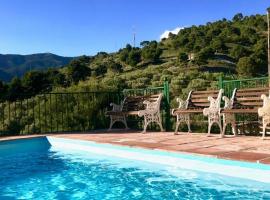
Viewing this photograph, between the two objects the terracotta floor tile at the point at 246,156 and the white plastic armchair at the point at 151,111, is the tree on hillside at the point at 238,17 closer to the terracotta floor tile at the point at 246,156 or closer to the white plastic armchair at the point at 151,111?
the white plastic armchair at the point at 151,111

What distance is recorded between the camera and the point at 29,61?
107812 millimetres

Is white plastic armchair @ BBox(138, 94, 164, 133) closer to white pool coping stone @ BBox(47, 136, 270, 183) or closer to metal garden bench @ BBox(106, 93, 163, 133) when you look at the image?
metal garden bench @ BBox(106, 93, 163, 133)

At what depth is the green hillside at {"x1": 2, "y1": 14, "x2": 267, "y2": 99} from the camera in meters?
39.7

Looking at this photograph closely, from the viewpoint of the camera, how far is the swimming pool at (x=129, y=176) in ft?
11.6

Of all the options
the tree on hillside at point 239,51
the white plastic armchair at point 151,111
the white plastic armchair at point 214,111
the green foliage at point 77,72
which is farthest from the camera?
the green foliage at point 77,72

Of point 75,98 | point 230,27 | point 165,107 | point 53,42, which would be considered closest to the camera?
point 165,107

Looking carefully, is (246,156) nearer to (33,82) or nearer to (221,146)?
(221,146)

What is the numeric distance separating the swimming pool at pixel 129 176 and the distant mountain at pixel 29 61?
9238 centimetres

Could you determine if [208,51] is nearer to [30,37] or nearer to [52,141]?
[30,37]

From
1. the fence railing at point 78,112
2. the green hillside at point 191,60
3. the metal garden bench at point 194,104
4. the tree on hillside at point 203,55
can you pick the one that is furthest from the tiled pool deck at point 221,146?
the tree on hillside at point 203,55

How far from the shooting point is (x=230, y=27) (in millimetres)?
51562

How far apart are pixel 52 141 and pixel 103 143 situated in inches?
68.8

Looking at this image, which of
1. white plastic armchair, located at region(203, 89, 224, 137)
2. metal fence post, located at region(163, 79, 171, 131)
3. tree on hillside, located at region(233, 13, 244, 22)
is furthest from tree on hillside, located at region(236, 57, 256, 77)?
white plastic armchair, located at region(203, 89, 224, 137)

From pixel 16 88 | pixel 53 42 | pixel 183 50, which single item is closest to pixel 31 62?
pixel 183 50
